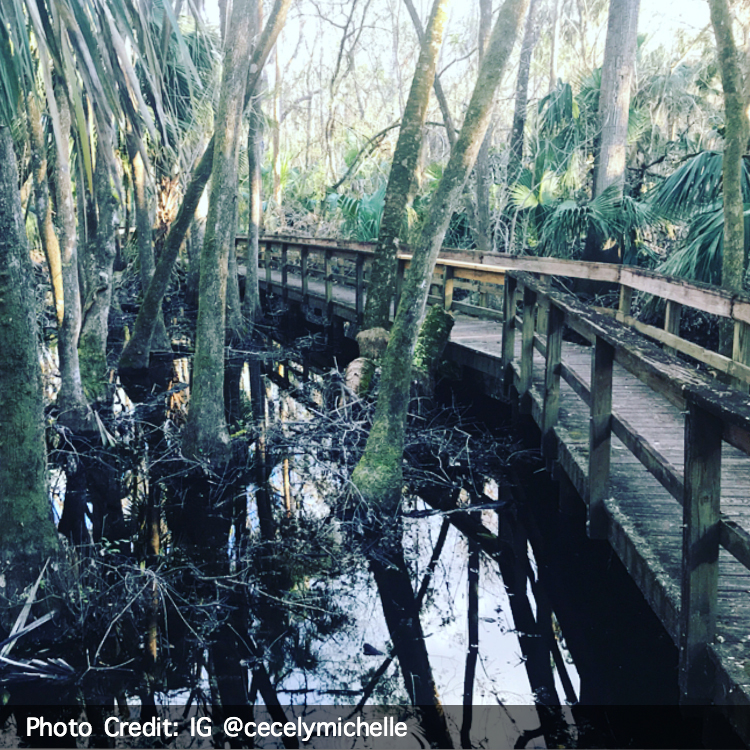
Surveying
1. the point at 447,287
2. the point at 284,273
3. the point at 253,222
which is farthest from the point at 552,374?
the point at 284,273

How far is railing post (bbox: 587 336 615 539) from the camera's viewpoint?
13.8 ft

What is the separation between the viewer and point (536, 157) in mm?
13523

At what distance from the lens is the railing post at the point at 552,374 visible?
5729mm

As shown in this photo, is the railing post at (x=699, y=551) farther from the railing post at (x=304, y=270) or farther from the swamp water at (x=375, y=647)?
the railing post at (x=304, y=270)

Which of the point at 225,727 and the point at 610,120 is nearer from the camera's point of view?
the point at 225,727

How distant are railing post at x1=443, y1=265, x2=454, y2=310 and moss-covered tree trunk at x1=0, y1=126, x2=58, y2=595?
18.9ft

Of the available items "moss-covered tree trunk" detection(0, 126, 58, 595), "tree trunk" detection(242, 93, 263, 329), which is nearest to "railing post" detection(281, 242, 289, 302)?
"tree trunk" detection(242, 93, 263, 329)

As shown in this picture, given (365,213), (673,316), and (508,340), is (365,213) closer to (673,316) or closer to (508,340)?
(508,340)

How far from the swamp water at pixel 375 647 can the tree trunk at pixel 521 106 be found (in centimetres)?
1125

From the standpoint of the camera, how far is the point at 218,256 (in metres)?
7.34

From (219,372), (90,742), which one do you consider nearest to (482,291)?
(219,372)

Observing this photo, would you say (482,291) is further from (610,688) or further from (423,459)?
(610,688)

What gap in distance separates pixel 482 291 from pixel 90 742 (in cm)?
709

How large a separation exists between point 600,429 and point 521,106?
44.9 feet
